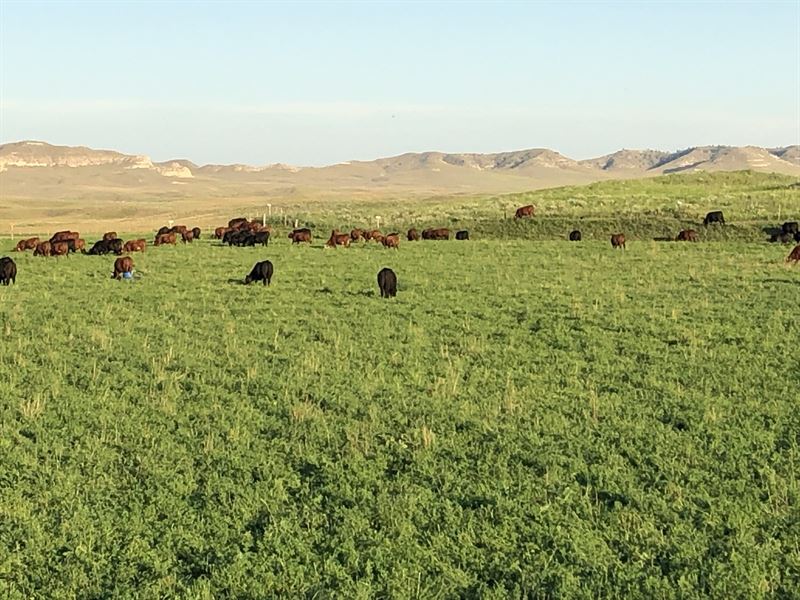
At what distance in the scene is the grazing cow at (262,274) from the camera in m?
22.8

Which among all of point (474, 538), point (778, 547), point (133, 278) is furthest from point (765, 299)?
point (133, 278)

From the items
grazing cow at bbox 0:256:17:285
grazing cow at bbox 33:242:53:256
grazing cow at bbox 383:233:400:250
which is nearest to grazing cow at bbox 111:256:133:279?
grazing cow at bbox 0:256:17:285

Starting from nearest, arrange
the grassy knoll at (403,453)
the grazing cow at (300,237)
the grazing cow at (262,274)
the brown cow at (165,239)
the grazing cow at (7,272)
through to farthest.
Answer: the grassy knoll at (403,453), the grazing cow at (262,274), the grazing cow at (7,272), the brown cow at (165,239), the grazing cow at (300,237)

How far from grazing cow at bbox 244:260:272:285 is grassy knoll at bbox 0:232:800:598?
5254 millimetres

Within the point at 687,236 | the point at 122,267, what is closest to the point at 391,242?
the point at 122,267

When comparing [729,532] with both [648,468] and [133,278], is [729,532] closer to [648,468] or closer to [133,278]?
[648,468]

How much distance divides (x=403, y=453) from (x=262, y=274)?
1495cm

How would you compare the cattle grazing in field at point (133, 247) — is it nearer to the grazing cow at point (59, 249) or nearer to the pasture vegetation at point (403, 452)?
the grazing cow at point (59, 249)

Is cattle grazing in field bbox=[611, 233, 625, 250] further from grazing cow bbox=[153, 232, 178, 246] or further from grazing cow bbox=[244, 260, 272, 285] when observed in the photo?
grazing cow bbox=[153, 232, 178, 246]

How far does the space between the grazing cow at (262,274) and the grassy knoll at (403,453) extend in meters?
5.25

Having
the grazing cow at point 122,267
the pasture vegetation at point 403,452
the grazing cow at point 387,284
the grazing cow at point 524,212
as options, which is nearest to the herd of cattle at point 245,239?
the grazing cow at point 122,267

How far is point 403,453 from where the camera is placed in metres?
8.76

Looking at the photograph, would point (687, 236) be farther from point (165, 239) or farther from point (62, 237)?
point (62, 237)

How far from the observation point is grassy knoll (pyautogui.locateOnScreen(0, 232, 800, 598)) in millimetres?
6457
